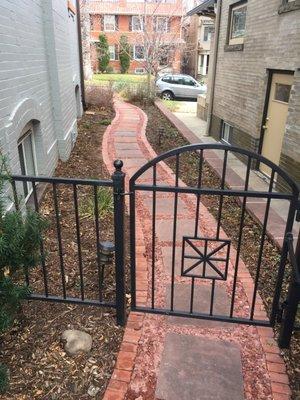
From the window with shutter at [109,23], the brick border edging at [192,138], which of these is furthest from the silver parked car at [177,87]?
the window with shutter at [109,23]

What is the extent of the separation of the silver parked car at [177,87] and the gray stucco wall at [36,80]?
47.0 ft

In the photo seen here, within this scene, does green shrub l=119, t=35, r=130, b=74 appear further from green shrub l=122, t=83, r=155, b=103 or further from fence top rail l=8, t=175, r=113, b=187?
fence top rail l=8, t=175, r=113, b=187

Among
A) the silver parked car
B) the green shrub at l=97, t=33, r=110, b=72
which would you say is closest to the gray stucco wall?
the silver parked car

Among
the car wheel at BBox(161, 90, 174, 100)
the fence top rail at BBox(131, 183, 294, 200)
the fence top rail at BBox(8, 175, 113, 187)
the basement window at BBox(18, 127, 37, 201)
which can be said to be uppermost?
the fence top rail at BBox(8, 175, 113, 187)

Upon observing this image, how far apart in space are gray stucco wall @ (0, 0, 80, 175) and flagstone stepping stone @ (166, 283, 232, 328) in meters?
2.13

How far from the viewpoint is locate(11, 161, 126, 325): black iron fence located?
8.27 feet

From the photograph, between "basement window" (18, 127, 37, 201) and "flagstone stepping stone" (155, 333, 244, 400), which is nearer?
"flagstone stepping stone" (155, 333, 244, 400)

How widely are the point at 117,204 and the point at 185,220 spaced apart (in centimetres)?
230

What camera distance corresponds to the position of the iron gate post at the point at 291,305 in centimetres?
235

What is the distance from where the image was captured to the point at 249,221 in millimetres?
4895

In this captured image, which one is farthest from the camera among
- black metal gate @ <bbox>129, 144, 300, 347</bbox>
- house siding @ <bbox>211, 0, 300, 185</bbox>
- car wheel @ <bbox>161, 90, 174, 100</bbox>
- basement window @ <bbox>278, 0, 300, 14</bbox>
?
car wheel @ <bbox>161, 90, 174, 100</bbox>

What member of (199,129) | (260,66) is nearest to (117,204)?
(260,66)

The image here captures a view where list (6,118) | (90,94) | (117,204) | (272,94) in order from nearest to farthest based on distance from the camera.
Result: (117,204) → (6,118) → (272,94) → (90,94)

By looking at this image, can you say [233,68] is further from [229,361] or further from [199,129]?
[229,361]
